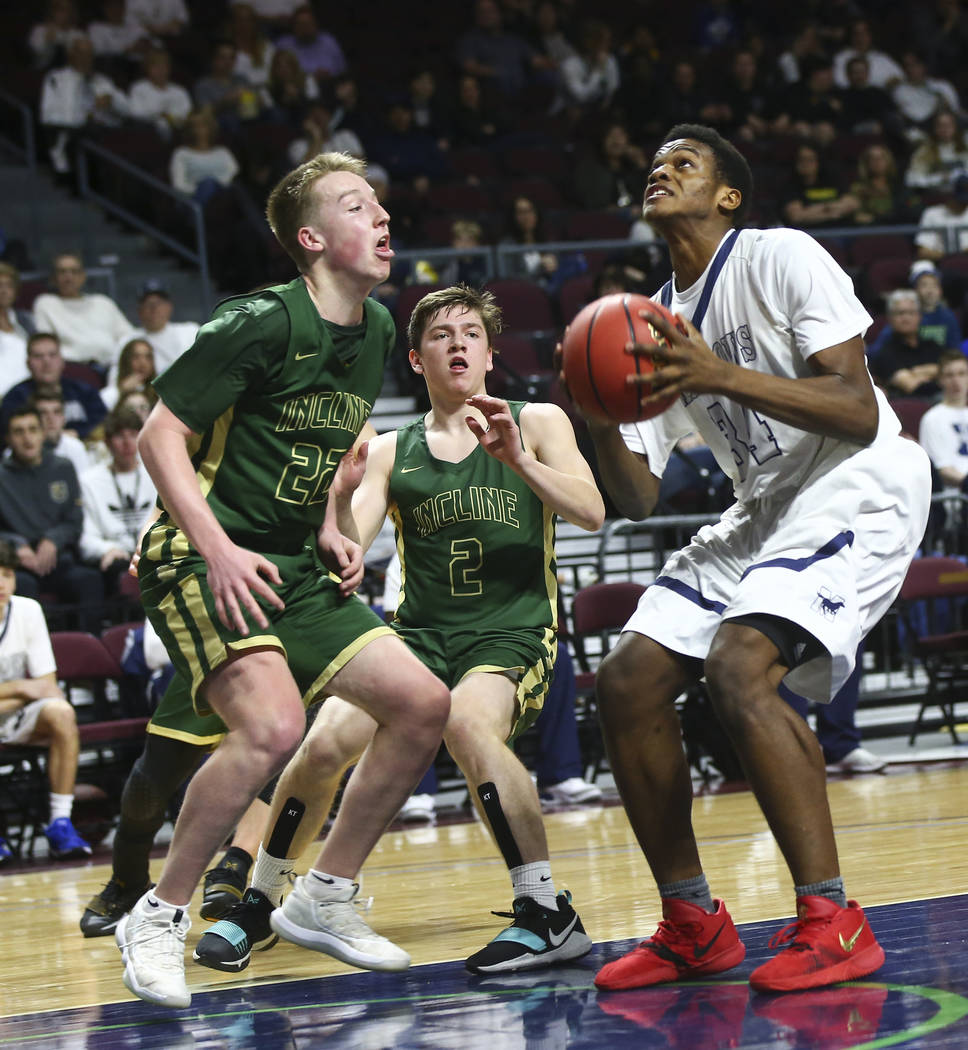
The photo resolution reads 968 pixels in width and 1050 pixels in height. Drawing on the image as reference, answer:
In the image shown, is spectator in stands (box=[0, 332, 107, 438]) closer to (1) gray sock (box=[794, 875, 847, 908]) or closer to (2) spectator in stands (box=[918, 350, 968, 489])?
(2) spectator in stands (box=[918, 350, 968, 489])

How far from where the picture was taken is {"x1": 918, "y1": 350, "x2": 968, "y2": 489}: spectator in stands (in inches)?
364

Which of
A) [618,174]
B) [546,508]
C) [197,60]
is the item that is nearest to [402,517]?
[546,508]

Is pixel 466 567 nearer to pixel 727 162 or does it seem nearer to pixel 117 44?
pixel 727 162

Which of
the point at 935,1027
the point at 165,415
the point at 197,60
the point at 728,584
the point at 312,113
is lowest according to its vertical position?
the point at 935,1027

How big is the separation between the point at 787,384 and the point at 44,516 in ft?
19.1

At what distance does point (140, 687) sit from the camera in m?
7.50

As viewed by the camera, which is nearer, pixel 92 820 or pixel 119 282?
pixel 92 820

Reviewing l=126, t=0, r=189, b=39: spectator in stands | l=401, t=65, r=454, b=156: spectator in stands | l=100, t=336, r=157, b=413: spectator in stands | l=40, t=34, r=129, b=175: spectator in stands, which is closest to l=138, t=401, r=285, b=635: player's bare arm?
l=100, t=336, r=157, b=413: spectator in stands

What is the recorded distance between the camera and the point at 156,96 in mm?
12570

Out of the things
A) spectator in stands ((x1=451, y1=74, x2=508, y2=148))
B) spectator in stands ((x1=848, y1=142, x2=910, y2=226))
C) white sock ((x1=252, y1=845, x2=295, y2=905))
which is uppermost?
spectator in stands ((x1=451, y1=74, x2=508, y2=148))

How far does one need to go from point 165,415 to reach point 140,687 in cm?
437

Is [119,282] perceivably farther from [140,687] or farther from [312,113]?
[140,687]

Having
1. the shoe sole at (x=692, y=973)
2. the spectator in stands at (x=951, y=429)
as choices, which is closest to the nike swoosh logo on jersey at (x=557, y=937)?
the shoe sole at (x=692, y=973)

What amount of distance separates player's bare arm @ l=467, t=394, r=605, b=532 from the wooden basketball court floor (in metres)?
1.10
